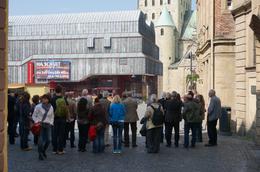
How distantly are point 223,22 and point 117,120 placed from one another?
9.91m

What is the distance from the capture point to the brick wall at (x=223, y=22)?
20.8 m

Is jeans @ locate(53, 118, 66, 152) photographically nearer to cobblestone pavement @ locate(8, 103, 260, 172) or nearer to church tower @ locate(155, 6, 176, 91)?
cobblestone pavement @ locate(8, 103, 260, 172)

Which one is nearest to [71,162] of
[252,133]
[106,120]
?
[106,120]

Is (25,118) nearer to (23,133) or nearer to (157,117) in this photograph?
(23,133)

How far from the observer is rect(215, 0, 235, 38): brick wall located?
20.8 m

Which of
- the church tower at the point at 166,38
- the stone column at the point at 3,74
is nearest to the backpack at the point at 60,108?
the stone column at the point at 3,74

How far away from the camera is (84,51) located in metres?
74.0

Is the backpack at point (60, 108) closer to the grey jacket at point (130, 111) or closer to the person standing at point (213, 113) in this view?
the grey jacket at point (130, 111)

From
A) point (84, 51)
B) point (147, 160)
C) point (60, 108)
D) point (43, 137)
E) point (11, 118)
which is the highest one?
point (84, 51)

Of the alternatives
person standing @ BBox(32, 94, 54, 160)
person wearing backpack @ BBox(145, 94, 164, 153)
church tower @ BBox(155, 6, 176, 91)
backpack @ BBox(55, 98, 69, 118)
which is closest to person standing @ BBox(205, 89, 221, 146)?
person wearing backpack @ BBox(145, 94, 164, 153)

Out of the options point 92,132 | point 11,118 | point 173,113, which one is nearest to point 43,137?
point 92,132

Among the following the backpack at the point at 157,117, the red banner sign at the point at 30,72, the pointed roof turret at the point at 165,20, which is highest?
the pointed roof turret at the point at 165,20

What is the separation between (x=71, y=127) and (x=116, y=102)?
1.73 meters

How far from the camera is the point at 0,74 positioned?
3020 millimetres
